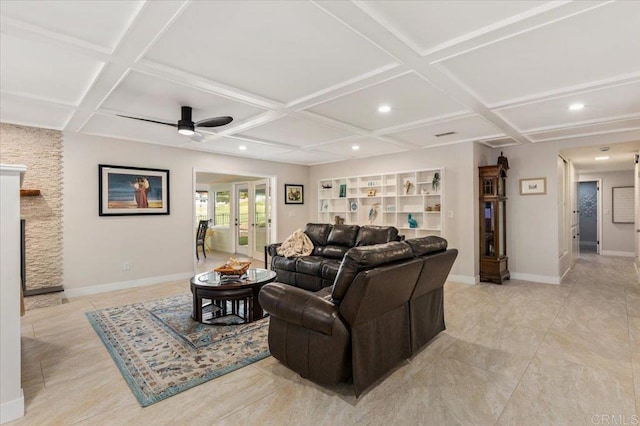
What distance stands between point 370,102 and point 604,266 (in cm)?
669

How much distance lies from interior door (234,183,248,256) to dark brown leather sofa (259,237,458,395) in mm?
6356

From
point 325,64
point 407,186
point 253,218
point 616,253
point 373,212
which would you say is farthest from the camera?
point 253,218

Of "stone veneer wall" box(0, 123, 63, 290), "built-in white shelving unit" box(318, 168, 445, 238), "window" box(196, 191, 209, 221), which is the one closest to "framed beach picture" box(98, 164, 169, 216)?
"stone veneer wall" box(0, 123, 63, 290)

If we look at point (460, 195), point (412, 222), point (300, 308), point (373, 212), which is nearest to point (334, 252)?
point (412, 222)

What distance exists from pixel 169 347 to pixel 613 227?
1035cm

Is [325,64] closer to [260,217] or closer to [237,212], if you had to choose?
[260,217]

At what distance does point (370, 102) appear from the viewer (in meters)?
3.44

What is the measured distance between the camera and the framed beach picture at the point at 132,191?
4961 mm

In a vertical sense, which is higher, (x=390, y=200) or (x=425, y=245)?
(x=390, y=200)

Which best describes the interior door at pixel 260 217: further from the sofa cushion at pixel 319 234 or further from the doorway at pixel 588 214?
the doorway at pixel 588 214

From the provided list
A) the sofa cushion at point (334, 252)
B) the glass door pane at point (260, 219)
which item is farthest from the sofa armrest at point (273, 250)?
the glass door pane at point (260, 219)

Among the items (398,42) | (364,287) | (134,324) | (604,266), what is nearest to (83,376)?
(134,324)

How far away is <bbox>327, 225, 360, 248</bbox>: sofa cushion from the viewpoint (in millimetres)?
5328

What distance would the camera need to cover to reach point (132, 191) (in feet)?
17.1
